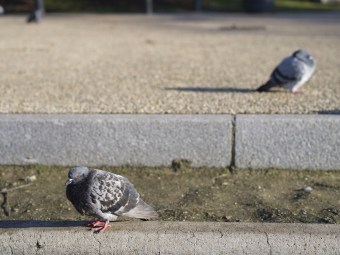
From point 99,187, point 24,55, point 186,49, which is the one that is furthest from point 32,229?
point 186,49

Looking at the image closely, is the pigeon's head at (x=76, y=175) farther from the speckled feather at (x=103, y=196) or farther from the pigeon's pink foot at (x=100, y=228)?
the pigeon's pink foot at (x=100, y=228)

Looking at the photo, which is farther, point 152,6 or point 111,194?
point 152,6

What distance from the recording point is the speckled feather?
352cm

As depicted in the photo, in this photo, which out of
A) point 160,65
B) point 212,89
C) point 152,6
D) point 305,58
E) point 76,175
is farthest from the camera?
point 152,6

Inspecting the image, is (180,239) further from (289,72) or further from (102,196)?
(289,72)

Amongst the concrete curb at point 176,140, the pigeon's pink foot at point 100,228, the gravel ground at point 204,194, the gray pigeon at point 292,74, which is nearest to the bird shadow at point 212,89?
the gray pigeon at point 292,74

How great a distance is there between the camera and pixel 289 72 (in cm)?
620

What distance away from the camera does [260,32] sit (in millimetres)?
12328

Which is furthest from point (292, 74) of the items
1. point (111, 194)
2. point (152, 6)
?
point (152, 6)

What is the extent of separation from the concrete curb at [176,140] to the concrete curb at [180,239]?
4.01 feet

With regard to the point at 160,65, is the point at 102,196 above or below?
above

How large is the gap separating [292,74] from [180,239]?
123 inches

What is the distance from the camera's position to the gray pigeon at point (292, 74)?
6.14 m

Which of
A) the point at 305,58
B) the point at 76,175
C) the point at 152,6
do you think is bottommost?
the point at 152,6
